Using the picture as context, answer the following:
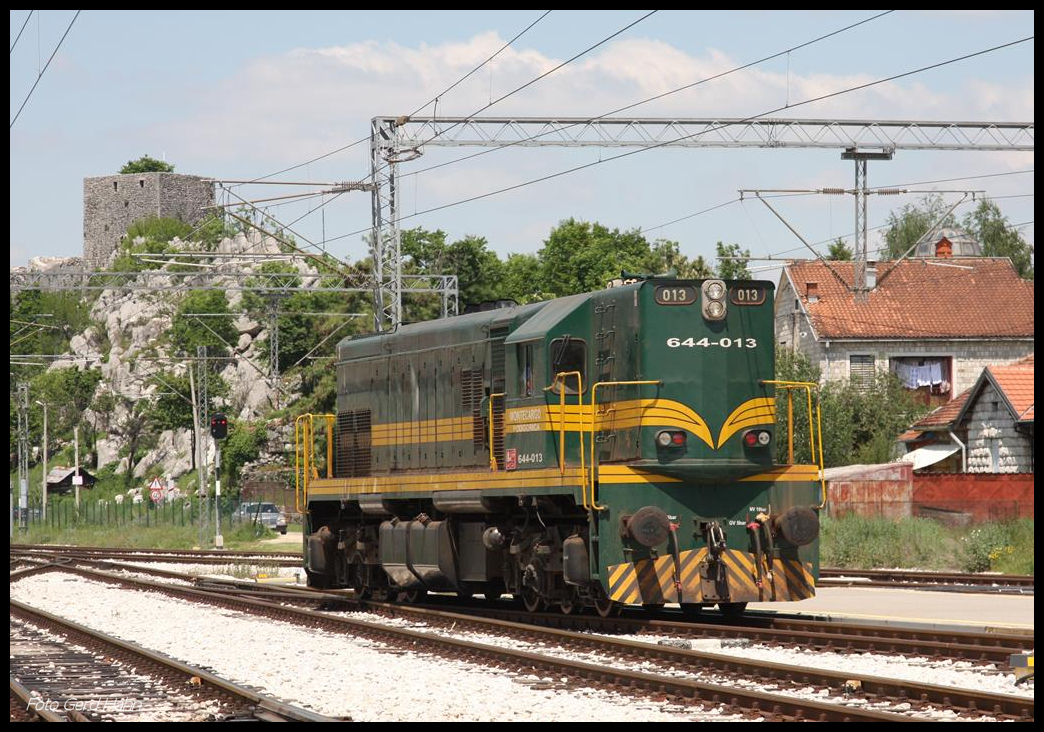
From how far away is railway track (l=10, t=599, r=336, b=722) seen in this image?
10852 mm

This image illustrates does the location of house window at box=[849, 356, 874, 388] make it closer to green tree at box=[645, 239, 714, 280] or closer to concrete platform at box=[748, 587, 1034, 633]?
green tree at box=[645, 239, 714, 280]

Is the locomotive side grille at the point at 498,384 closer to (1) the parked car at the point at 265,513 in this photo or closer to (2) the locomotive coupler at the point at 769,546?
(2) the locomotive coupler at the point at 769,546

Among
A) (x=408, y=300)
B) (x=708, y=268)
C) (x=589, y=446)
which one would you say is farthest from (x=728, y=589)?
(x=408, y=300)

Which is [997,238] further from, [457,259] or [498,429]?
[498,429]

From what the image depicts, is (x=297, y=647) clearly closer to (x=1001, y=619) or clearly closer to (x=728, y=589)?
(x=728, y=589)

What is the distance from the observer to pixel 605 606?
16.4 m

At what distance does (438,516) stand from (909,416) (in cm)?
3723

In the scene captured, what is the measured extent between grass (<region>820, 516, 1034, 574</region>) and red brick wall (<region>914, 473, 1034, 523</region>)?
734mm

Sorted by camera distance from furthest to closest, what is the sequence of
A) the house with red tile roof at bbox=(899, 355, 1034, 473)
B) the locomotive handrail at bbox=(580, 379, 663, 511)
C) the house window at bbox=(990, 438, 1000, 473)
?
1. the house window at bbox=(990, 438, 1000, 473)
2. the house with red tile roof at bbox=(899, 355, 1034, 473)
3. the locomotive handrail at bbox=(580, 379, 663, 511)

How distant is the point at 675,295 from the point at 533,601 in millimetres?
4199

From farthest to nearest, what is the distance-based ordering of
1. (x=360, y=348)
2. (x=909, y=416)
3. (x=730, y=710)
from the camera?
(x=909, y=416) < (x=360, y=348) < (x=730, y=710)

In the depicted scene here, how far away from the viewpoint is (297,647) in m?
15.7

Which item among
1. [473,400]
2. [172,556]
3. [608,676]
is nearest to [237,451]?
[172,556]

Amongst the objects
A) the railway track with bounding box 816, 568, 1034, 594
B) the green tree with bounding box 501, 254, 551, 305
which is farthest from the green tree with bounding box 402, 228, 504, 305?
the railway track with bounding box 816, 568, 1034, 594
